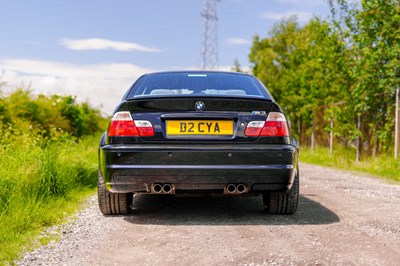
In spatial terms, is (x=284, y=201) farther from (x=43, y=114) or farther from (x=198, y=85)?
(x=43, y=114)

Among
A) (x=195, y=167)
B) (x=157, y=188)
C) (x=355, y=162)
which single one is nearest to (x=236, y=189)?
(x=195, y=167)

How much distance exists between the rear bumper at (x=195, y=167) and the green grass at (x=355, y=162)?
21.8ft

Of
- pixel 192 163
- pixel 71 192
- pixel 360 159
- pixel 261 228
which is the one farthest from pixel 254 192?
pixel 360 159

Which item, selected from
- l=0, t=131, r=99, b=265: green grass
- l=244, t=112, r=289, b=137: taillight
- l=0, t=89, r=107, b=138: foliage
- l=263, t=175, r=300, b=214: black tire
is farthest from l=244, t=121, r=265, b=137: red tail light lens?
l=0, t=89, r=107, b=138: foliage

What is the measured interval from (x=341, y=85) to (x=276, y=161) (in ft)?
39.6

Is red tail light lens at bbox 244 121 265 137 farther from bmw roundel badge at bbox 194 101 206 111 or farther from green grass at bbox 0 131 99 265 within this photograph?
green grass at bbox 0 131 99 265

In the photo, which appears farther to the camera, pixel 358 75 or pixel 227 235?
pixel 358 75

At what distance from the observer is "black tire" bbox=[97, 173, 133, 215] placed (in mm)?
5504

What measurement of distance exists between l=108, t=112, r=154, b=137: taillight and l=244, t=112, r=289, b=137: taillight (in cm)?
93

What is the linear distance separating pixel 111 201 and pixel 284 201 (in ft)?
5.92

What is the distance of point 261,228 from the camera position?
5.04 metres

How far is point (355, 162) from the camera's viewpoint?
48.2 feet

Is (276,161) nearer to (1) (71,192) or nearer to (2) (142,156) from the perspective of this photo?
(2) (142,156)

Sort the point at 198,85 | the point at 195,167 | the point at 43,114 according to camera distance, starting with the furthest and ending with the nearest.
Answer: the point at 43,114 < the point at 198,85 < the point at 195,167
